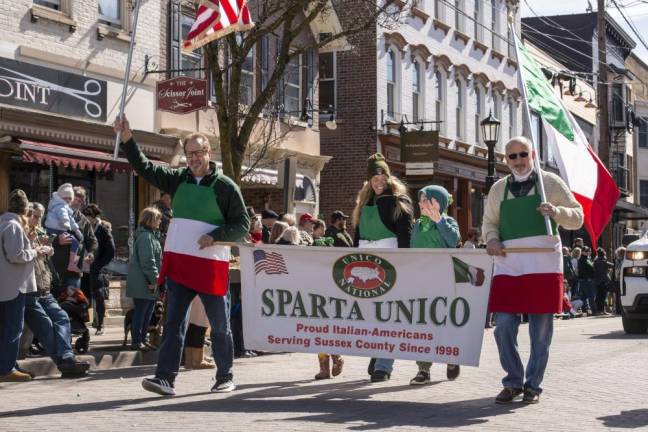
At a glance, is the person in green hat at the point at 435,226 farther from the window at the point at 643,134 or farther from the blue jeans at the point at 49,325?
the window at the point at 643,134

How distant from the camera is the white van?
18.2m

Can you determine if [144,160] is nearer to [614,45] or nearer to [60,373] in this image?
[60,373]

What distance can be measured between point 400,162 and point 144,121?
11564mm

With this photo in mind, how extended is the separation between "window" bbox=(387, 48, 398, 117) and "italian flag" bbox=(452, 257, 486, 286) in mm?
24080

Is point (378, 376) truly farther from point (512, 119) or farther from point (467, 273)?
point (512, 119)

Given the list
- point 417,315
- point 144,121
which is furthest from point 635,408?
point 144,121

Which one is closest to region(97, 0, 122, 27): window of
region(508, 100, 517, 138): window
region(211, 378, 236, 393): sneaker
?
region(211, 378, 236, 393): sneaker

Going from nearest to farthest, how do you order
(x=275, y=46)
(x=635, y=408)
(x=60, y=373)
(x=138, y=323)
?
1. (x=635, y=408)
2. (x=60, y=373)
3. (x=138, y=323)
4. (x=275, y=46)

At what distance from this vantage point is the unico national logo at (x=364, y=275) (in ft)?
30.7

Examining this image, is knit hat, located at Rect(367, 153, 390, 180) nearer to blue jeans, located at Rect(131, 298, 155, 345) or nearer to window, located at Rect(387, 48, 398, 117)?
blue jeans, located at Rect(131, 298, 155, 345)

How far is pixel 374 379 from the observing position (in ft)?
34.7

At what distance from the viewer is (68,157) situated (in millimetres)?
19406

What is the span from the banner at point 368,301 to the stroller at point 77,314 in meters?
4.06

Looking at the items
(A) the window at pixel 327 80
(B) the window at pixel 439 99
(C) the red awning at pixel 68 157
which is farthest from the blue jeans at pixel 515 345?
(B) the window at pixel 439 99
